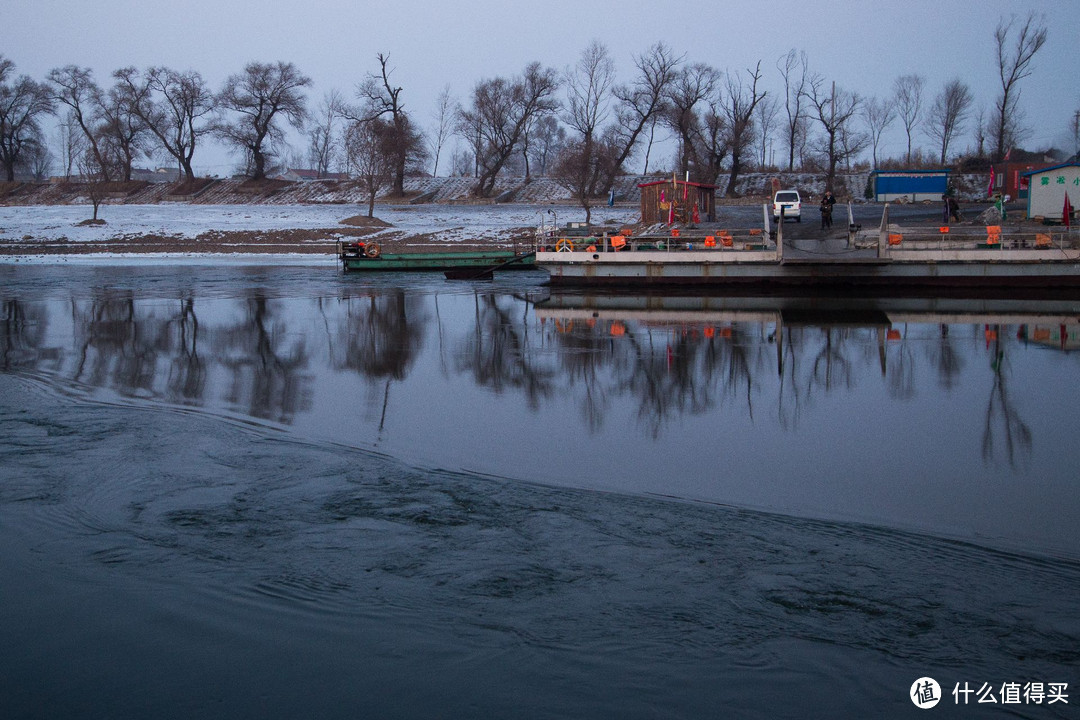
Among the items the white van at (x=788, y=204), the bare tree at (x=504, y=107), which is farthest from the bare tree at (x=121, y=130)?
the white van at (x=788, y=204)

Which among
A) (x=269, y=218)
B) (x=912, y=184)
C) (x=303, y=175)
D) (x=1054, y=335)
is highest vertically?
(x=303, y=175)

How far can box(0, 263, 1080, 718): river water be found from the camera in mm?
4910

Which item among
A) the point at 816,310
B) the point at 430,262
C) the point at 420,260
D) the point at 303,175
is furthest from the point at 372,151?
the point at 303,175

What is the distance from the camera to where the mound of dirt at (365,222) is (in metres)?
50.8

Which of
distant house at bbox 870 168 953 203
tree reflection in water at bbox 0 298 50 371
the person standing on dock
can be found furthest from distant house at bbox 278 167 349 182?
tree reflection in water at bbox 0 298 50 371

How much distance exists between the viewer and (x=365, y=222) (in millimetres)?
51531

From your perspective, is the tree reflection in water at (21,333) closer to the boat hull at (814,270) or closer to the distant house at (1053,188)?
the boat hull at (814,270)

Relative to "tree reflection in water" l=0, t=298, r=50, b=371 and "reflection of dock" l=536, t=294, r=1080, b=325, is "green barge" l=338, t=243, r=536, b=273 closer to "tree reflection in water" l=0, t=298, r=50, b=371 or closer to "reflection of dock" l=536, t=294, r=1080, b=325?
"reflection of dock" l=536, t=294, r=1080, b=325

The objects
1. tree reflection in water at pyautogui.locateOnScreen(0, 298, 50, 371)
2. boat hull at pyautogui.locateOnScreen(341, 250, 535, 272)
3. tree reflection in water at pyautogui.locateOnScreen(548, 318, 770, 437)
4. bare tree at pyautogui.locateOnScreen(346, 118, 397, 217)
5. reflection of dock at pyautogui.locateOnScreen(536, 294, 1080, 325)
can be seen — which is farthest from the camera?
bare tree at pyautogui.locateOnScreen(346, 118, 397, 217)

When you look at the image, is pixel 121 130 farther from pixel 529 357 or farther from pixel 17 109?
pixel 529 357

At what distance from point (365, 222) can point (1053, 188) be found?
112 feet

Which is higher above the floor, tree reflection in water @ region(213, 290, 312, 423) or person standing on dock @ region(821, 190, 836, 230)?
person standing on dock @ region(821, 190, 836, 230)

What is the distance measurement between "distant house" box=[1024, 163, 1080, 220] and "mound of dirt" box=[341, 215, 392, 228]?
104 feet

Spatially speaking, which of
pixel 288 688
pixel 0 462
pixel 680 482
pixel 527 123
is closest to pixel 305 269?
pixel 0 462
